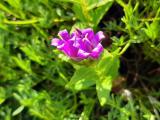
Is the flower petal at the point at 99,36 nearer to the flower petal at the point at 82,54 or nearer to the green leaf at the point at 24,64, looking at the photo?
the flower petal at the point at 82,54

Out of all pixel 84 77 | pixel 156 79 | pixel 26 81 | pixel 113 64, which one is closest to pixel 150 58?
pixel 156 79

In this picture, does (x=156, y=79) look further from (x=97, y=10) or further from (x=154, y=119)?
(x=97, y=10)

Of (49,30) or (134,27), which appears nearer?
(134,27)

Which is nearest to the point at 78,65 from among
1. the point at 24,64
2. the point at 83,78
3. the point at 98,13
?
the point at 83,78

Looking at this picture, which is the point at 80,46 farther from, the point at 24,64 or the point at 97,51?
the point at 24,64

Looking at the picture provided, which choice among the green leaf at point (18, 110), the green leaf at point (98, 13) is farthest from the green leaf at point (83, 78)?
the green leaf at point (18, 110)

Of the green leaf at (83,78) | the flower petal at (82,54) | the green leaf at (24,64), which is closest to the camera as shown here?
the flower petal at (82,54)

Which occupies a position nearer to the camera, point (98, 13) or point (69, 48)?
point (69, 48)

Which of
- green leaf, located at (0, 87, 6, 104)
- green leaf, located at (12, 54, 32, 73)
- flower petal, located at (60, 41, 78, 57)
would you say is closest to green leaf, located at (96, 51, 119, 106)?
flower petal, located at (60, 41, 78, 57)
